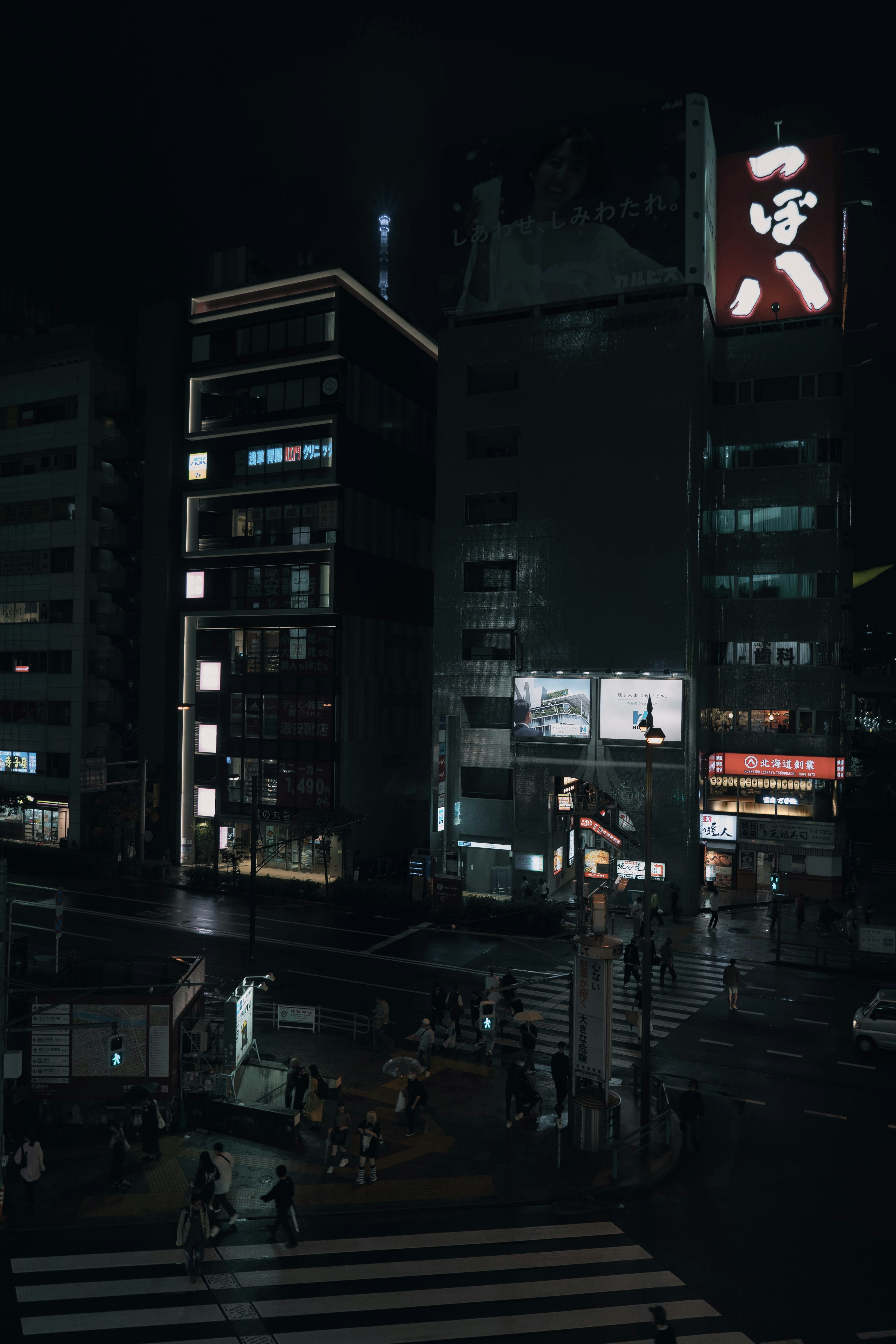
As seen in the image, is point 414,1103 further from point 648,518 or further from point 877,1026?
point 648,518

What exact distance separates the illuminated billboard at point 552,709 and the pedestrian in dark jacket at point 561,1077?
83.3 ft

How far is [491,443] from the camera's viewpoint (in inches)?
1994

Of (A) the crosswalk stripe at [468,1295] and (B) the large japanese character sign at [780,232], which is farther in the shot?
(B) the large japanese character sign at [780,232]

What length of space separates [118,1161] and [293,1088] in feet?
13.1

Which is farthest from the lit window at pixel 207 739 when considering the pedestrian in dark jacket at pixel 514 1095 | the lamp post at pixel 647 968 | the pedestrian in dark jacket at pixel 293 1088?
the lamp post at pixel 647 968

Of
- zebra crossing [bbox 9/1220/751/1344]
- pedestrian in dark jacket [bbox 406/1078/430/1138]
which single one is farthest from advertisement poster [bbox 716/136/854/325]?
zebra crossing [bbox 9/1220/751/1344]

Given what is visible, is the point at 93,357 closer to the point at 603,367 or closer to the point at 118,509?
the point at 118,509

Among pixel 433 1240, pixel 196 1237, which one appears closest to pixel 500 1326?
pixel 433 1240

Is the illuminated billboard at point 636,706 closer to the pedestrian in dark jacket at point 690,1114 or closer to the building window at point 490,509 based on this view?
the building window at point 490,509

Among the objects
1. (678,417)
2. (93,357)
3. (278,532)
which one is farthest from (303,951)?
(93,357)

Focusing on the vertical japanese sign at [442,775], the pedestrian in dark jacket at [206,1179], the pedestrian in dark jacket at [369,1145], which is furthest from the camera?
the vertical japanese sign at [442,775]

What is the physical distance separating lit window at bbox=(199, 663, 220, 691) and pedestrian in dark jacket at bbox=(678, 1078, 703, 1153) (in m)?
40.5

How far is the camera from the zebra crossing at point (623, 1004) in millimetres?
24531

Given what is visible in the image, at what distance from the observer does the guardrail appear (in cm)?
2520
